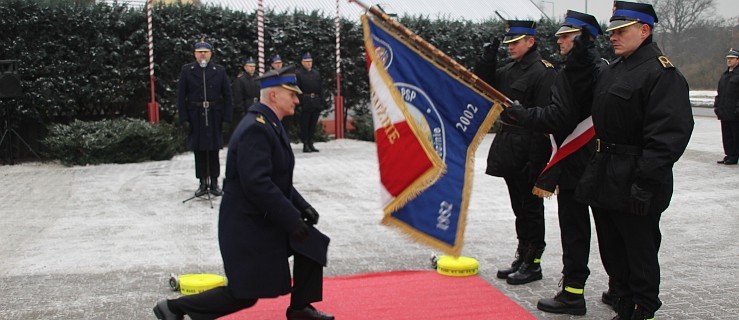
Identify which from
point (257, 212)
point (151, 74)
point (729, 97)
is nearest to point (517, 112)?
point (257, 212)

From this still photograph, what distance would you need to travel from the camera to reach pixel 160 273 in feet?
21.1

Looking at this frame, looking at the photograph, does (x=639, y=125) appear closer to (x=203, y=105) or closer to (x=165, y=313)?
(x=165, y=313)

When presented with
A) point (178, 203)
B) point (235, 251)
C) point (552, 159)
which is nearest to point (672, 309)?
point (552, 159)

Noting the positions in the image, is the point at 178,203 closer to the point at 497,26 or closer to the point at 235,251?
the point at 235,251

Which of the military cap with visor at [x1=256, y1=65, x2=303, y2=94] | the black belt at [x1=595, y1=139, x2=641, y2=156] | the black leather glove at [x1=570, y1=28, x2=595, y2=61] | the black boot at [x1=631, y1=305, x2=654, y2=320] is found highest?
the black leather glove at [x1=570, y1=28, x2=595, y2=61]

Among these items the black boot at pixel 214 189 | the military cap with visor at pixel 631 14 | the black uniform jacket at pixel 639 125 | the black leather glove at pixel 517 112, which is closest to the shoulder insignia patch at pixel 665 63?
the black uniform jacket at pixel 639 125

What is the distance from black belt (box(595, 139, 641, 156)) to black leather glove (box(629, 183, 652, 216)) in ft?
0.77

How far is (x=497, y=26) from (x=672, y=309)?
16086 mm

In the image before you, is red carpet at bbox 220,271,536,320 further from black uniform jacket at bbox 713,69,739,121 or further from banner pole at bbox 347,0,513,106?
black uniform jacket at bbox 713,69,739,121

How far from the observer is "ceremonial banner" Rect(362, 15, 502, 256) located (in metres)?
4.80

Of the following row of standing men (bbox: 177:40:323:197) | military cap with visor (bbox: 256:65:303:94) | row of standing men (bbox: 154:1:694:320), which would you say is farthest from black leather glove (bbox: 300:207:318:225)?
row of standing men (bbox: 177:40:323:197)

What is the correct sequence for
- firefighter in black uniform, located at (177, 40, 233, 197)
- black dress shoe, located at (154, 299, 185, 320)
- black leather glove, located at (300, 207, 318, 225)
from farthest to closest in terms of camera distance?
firefighter in black uniform, located at (177, 40, 233, 197)
black leather glove, located at (300, 207, 318, 225)
black dress shoe, located at (154, 299, 185, 320)

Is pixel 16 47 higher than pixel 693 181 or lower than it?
higher

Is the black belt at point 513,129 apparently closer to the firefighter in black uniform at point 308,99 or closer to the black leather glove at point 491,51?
the black leather glove at point 491,51
